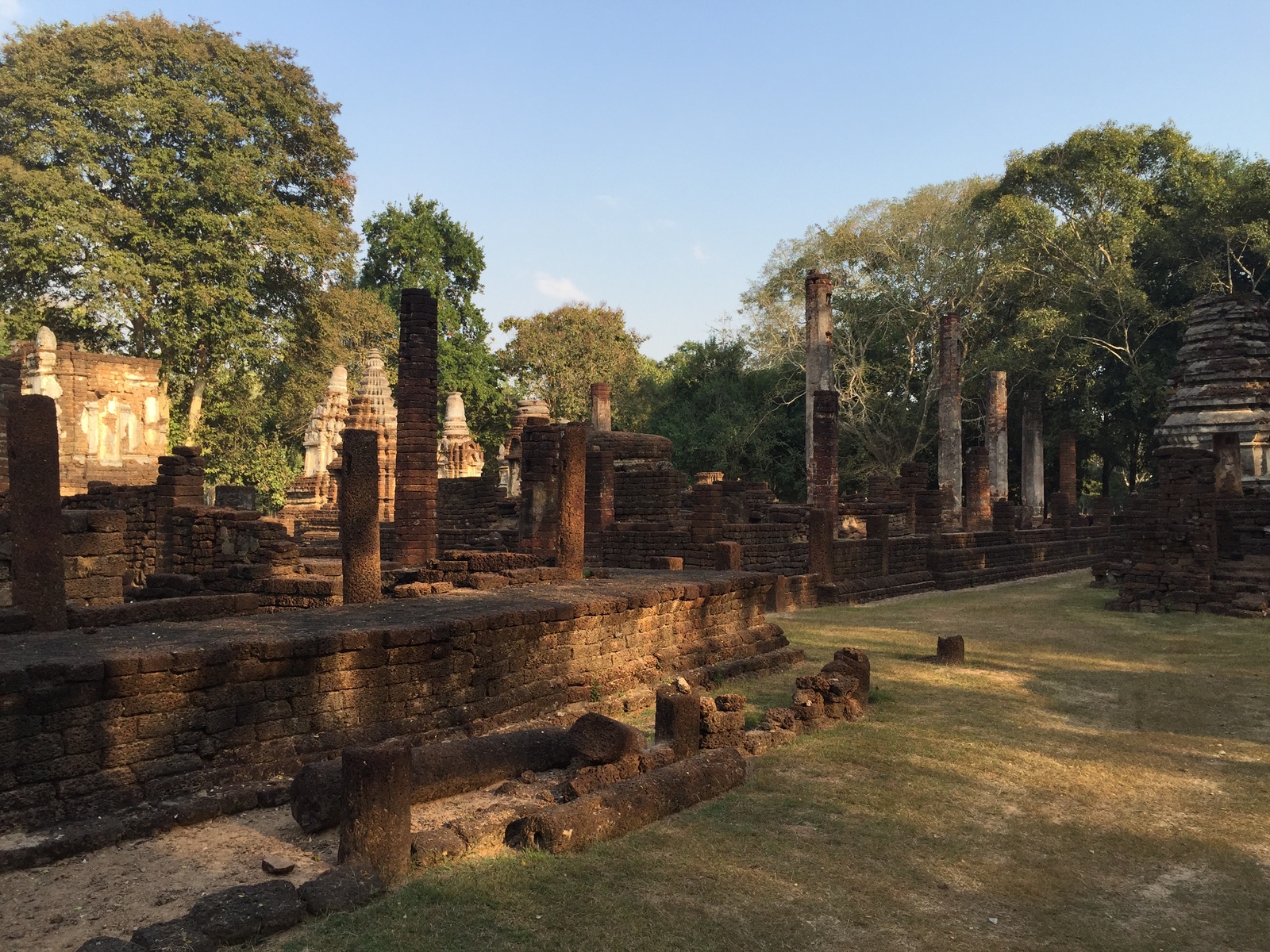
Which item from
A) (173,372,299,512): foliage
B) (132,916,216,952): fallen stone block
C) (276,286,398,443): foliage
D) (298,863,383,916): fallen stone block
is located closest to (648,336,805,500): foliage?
(276,286,398,443): foliage

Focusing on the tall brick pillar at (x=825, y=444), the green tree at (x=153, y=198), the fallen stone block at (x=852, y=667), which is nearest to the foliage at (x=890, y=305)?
the tall brick pillar at (x=825, y=444)

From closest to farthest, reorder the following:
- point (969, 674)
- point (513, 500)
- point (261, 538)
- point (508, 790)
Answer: point (508, 790) < point (969, 674) < point (261, 538) < point (513, 500)

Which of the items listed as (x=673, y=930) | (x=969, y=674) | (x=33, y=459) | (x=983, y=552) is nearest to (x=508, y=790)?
(x=673, y=930)

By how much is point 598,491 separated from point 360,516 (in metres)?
7.55

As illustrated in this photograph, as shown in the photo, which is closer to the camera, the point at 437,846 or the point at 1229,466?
the point at 437,846

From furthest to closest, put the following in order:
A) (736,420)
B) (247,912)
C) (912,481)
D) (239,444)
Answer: (736,420) → (239,444) → (912,481) → (247,912)

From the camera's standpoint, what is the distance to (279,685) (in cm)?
559

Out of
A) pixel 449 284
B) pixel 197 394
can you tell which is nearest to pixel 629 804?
pixel 197 394

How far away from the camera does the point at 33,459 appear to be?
6.30 metres

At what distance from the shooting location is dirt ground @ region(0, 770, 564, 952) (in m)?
3.74

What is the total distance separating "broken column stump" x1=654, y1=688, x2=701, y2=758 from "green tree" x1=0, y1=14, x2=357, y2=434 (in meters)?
27.2

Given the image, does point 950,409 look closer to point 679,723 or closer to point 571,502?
point 571,502

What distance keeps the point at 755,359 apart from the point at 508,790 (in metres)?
34.5

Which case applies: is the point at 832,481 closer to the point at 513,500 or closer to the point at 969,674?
the point at 513,500
